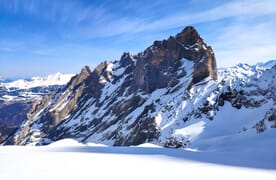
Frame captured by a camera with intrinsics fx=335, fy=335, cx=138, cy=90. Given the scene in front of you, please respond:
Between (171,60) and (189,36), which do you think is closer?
(189,36)

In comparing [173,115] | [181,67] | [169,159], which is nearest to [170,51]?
[181,67]

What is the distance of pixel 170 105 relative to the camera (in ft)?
259

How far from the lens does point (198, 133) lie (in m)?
48.9

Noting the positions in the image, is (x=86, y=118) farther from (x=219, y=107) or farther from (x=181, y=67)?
(x=219, y=107)

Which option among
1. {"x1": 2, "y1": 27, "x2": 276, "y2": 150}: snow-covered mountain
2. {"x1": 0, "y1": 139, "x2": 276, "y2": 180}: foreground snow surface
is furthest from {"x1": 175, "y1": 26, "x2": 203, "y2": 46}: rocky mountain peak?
{"x1": 0, "y1": 139, "x2": 276, "y2": 180}: foreground snow surface

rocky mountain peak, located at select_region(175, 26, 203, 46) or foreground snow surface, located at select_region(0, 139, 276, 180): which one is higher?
rocky mountain peak, located at select_region(175, 26, 203, 46)

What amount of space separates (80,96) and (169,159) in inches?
7380

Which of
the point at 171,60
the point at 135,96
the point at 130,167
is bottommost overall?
the point at 130,167

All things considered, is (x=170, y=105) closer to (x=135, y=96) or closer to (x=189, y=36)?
(x=189, y=36)

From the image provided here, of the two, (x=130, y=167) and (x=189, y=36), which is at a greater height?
(x=189, y=36)

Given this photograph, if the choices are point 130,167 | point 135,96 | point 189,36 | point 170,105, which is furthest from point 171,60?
point 130,167

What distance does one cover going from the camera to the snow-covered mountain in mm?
48156

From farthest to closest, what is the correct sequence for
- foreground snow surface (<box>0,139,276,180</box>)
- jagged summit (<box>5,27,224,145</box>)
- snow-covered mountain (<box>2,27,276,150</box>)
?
1. jagged summit (<box>5,27,224,145</box>)
2. snow-covered mountain (<box>2,27,276,150</box>)
3. foreground snow surface (<box>0,139,276,180</box>)

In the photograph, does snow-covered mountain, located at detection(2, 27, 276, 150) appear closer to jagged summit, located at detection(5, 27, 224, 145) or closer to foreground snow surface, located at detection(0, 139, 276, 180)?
jagged summit, located at detection(5, 27, 224, 145)
